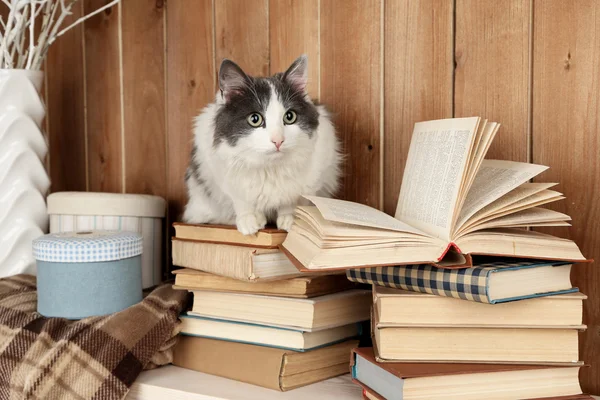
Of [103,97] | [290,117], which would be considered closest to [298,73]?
[290,117]

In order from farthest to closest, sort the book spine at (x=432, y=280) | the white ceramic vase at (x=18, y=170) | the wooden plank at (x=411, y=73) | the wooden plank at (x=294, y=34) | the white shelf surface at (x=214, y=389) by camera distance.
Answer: the white ceramic vase at (x=18, y=170)
the wooden plank at (x=294, y=34)
the wooden plank at (x=411, y=73)
the white shelf surface at (x=214, y=389)
the book spine at (x=432, y=280)

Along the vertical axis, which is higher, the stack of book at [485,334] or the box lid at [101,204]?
the box lid at [101,204]

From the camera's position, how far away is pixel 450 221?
2.68ft

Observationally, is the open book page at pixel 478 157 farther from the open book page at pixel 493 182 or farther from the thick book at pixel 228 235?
the thick book at pixel 228 235

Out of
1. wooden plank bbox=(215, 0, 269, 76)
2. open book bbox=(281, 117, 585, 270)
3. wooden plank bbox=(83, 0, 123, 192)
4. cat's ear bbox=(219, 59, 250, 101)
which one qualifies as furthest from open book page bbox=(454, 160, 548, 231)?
wooden plank bbox=(83, 0, 123, 192)

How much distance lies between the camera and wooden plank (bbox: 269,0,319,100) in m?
1.31

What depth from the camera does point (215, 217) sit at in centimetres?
124

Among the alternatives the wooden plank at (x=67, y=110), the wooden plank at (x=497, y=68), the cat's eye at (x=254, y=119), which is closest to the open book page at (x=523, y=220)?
the wooden plank at (x=497, y=68)

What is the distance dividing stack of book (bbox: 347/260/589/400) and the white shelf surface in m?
0.13

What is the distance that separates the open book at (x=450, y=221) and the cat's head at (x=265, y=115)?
173 mm

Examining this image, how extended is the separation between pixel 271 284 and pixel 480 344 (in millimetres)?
361

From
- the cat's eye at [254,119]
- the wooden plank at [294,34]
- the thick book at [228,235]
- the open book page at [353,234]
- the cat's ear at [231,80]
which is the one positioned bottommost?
the thick book at [228,235]

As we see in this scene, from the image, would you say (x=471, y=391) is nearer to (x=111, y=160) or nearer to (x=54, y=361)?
(x=54, y=361)

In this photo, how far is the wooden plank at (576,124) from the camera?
3.26 ft
